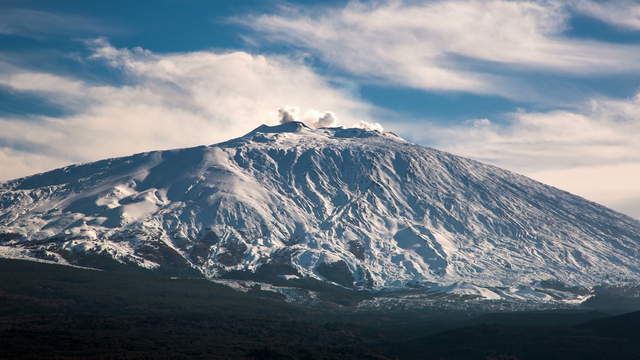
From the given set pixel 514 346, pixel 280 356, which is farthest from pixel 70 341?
pixel 514 346

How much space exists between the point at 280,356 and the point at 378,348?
3398cm

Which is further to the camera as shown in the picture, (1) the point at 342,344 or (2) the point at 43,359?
(1) the point at 342,344

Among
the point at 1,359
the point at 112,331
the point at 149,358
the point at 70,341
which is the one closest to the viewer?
the point at 1,359

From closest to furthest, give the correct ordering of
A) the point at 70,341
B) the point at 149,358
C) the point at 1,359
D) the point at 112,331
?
the point at 1,359 → the point at 149,358 → the point at 70,341 → the point at 112,331

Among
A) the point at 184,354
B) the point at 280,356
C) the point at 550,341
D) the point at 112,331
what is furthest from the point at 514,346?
the point at 112,331

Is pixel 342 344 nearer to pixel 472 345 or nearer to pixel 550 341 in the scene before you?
pixel 472 345

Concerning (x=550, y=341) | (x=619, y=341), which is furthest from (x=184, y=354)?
(x=619, y=341)

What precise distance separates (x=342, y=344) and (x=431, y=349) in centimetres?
2279

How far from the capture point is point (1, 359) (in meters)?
147

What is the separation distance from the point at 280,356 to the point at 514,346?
6042cm

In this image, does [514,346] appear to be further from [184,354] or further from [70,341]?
[70,341]

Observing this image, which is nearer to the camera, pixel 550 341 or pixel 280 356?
pixel 280 356

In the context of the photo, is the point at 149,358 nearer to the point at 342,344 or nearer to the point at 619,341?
the point at 342,344

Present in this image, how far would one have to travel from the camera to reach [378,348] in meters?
194
